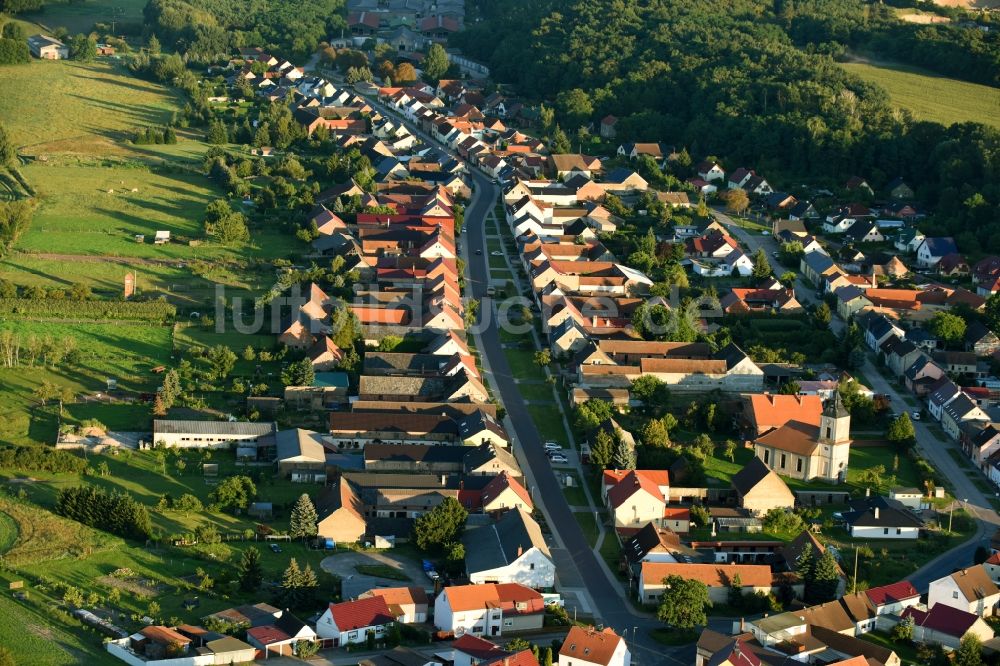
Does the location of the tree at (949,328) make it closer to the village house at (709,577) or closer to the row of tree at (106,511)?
the village house at (709,577)

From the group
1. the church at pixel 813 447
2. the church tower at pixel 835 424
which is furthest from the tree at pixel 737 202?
the church tower at pixel 835 424

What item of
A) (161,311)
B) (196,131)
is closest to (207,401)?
(161,311)

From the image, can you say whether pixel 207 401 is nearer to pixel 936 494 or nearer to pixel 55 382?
pixel 55 382

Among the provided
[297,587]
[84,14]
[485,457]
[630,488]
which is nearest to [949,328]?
[630,488]

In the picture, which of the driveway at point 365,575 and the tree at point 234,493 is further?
the tree at point 234,493

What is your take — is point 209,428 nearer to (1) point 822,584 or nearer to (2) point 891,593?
(1) point 822,584

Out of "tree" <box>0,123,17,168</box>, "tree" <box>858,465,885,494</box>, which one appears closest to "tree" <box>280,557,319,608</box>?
"tree" <box>858,465,885,494</box>
